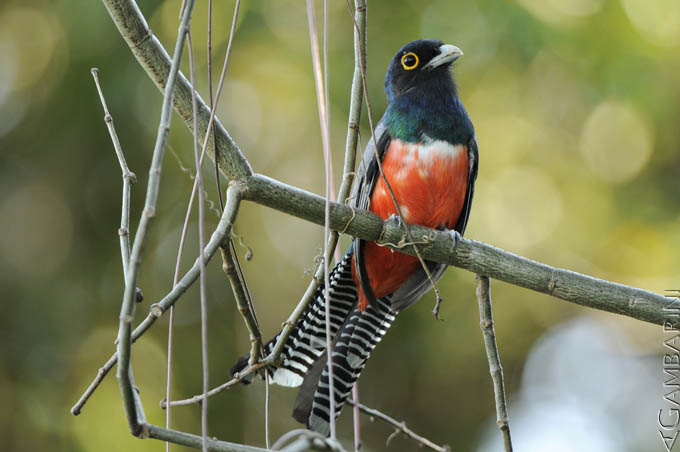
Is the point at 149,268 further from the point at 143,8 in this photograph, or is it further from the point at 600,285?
the point at 600,285

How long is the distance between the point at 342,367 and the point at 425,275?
0.76m

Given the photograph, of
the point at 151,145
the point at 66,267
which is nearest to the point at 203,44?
the point at 151,145

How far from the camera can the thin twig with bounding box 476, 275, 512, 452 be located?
2232 mm

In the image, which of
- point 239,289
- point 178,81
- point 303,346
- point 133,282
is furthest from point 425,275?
point 133,282

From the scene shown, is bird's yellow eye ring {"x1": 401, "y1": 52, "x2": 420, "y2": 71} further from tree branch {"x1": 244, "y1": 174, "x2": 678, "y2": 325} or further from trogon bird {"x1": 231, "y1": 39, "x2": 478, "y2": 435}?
tree branch {"x1": 244, "y1": 174, "x2": 678, "y2": 325}

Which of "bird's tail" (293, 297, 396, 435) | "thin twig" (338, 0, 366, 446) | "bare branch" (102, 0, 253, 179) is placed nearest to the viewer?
"bare branch" (102, 0, 253, 179)

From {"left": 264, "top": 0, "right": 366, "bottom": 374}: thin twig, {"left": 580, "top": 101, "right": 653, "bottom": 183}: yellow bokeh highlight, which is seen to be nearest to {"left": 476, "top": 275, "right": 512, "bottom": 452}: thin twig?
{"left": 264, "top": 0, "right": 366, "bottom": 374}: thin twig

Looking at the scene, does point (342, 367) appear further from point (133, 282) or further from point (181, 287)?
point (133, 282)

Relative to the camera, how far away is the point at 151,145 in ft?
20.6

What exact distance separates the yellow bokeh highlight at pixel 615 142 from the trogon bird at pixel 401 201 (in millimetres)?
3368

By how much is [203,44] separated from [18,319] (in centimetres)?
290

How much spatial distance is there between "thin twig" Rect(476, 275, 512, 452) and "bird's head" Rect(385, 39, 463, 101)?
1741mm

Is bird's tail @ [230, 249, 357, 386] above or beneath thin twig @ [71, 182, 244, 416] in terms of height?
above

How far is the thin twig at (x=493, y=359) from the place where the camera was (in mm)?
2232
